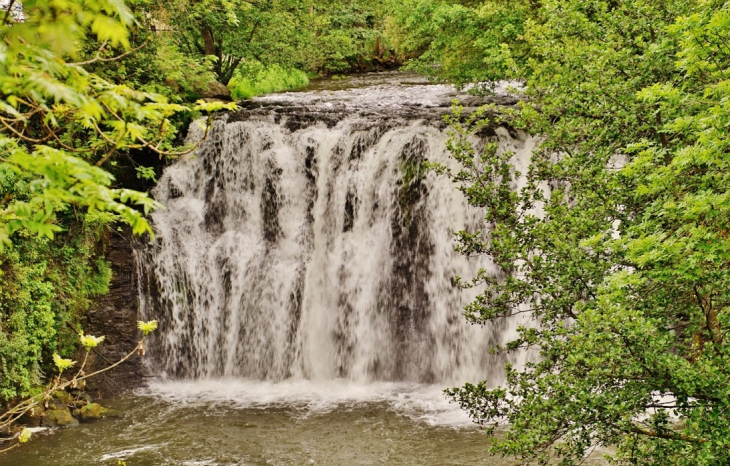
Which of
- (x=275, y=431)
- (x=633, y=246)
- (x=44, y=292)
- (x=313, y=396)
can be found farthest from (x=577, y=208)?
(x=44, y=292)

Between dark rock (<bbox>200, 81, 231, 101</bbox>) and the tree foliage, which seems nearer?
the tree foliage

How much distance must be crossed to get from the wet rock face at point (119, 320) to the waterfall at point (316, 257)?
0.35m

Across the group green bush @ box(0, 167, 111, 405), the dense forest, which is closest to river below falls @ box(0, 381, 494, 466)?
the dense forest

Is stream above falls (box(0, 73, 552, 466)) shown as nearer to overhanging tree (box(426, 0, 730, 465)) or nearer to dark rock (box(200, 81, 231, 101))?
dark rock (box(200, 81, 231, 101))

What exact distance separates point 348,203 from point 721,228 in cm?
909

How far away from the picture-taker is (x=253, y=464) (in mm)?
8992

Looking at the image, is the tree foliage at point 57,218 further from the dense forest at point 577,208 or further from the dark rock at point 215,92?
the dark rock at point 215,92

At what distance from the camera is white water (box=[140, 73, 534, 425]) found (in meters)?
12.3

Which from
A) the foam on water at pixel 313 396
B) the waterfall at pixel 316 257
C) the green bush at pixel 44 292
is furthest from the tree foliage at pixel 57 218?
the foam on water at pixel 313 396

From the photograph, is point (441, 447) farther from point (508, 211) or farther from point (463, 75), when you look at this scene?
point (463, 75)

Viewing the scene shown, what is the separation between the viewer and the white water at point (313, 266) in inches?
485

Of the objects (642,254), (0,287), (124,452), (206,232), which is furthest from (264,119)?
(642,254)

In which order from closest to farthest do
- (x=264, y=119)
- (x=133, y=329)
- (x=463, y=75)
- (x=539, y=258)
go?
(x=539, y=258)
(x=133, y=329)
(x=264, y=119)
(x=463, y=75)

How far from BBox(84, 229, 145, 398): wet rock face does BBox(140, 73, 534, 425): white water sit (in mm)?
368
